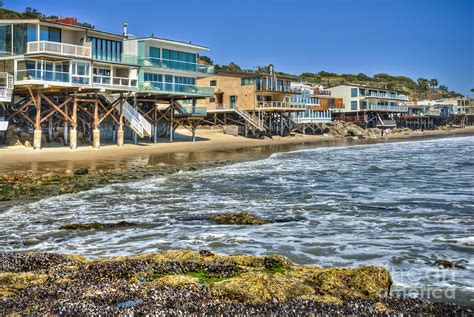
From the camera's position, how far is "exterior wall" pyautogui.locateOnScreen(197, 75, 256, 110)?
61.5 metres

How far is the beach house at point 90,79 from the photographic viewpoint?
3253 cm

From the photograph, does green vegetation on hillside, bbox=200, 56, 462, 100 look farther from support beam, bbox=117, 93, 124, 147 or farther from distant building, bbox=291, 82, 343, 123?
support beam, bbox=117, 93, 124, 147

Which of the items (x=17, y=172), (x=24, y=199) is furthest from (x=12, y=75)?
(x=24, y=199)

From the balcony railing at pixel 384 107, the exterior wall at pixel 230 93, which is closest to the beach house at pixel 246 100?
the exterior wall at pixel 230 93

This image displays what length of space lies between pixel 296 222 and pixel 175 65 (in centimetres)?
3494

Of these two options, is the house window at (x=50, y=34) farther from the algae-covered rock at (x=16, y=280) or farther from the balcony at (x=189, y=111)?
the algae-covered rock at (x=16, y=280)

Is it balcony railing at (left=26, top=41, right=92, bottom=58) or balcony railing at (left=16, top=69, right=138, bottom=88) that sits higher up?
balcony railing at (left=26, top=41, right=92, bottom=58)

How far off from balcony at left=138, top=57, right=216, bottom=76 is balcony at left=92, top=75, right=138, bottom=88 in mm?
2359

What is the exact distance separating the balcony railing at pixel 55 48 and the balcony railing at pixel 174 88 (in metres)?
6.89

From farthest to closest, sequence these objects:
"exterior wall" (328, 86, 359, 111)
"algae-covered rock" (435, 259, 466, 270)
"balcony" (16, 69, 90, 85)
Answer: "exterior wall" (328, 86, 359, 111)
"balcony" (16, 69, 90, 85)
"algae-covered rock" (435, 259, 466, 270)

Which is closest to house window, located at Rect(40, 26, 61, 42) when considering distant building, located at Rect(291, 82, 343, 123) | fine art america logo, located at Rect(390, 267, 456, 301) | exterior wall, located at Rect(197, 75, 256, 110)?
exterior wall, located at Rect(197, 75, 256, 110)

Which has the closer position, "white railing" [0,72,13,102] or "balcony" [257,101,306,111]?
"white railing" [0,72,13,102]

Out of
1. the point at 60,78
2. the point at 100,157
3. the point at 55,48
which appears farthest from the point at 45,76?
the point at 100,157

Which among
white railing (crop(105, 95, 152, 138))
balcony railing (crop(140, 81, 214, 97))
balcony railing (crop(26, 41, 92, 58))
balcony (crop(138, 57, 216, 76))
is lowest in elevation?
white railing (crop(105, 95, 152, 138))
